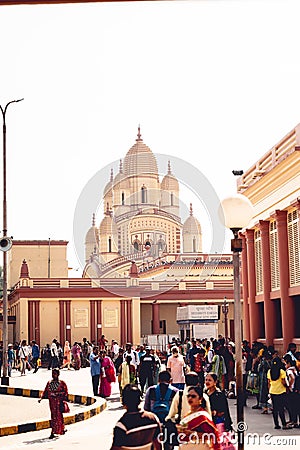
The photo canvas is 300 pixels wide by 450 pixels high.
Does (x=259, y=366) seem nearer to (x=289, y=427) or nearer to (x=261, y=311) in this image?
(x=289, y=427)

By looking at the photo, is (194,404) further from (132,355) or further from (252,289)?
(252,289)

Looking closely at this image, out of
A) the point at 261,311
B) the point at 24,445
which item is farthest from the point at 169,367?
the point at 261,311

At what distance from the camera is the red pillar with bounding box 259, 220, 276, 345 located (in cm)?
2573

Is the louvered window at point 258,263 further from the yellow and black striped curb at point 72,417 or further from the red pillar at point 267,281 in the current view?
the yellow and black striped curb at point 72,417

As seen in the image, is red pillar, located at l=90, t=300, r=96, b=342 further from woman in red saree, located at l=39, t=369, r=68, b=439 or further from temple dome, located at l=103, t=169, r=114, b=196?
woman in red saree, located at l=39, t=369, r=68, b=439

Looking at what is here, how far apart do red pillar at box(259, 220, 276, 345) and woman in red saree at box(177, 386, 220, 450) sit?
17.7m

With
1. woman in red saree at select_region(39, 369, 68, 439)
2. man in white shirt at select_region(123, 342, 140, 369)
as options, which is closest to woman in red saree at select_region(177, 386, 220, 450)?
woman in red saree at select_region(39, 369, 68, 439)

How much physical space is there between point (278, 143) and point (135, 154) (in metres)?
54.9

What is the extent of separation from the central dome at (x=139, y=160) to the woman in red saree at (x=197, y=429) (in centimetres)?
6975

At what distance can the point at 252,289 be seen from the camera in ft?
92.8

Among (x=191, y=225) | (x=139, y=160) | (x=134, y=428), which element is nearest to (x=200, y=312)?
(x=134, y=428)

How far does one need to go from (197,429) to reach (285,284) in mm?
15963

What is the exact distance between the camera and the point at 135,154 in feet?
258

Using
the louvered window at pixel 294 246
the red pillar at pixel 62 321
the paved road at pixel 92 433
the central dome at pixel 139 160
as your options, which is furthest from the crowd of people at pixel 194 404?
the central dome at pixel 139 160
